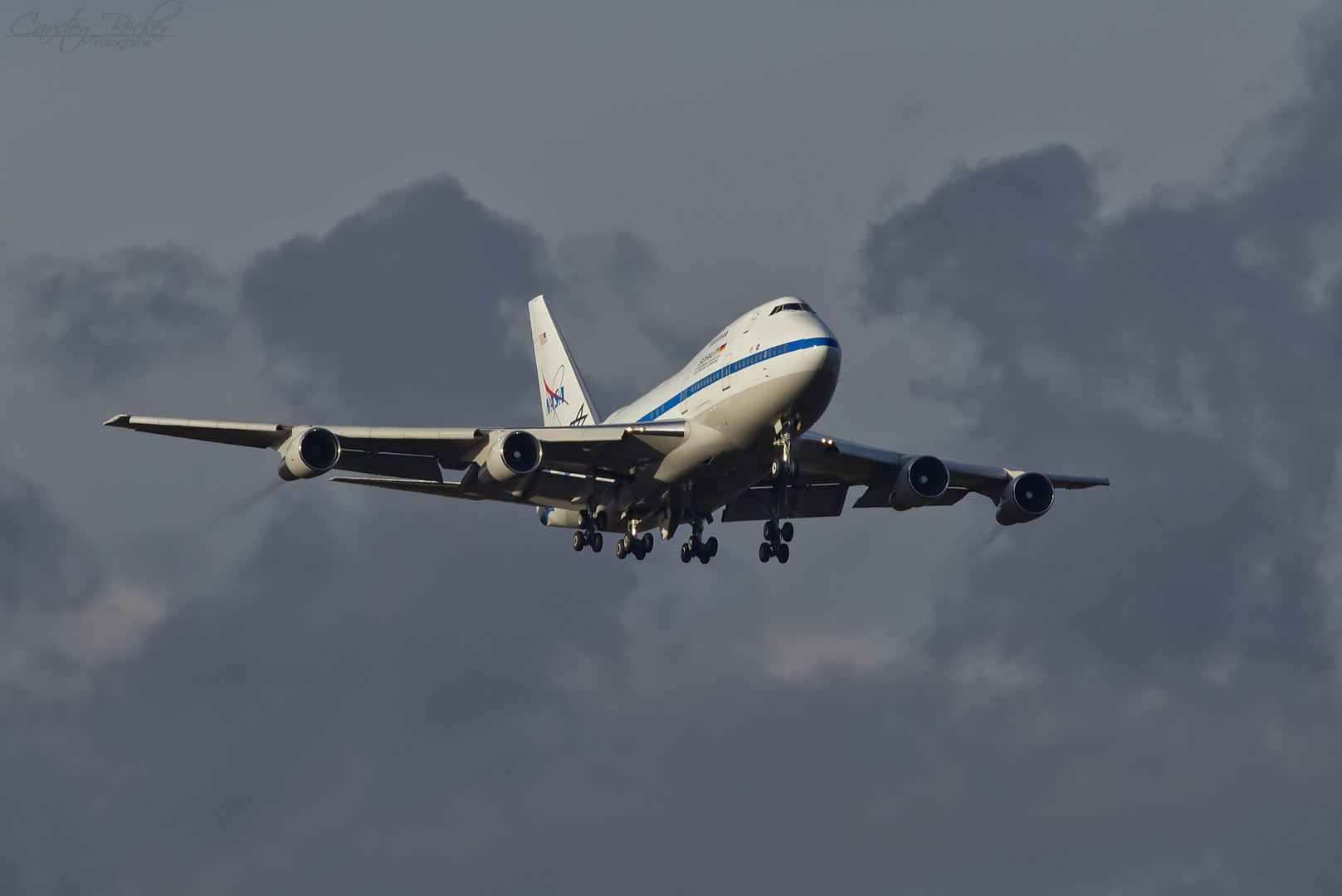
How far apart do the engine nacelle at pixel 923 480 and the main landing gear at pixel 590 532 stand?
11.3m

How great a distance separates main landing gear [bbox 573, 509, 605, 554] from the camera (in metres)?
61.6

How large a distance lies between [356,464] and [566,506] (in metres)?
8.89

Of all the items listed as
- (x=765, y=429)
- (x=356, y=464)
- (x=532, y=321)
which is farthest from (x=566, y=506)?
(x=532, y=321)

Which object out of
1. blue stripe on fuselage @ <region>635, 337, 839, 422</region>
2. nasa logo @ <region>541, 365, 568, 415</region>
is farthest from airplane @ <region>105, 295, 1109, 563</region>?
nasa logo @ <region>541, 365, 568, 415</region>

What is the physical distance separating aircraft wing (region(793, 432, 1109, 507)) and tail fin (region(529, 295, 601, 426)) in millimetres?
13601

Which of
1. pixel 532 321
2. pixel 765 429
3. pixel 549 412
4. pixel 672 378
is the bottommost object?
pixel 765 429

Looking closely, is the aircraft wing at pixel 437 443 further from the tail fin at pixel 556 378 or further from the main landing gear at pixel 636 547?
→ the tail fin at pixel 556 378

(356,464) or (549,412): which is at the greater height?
(549,412)

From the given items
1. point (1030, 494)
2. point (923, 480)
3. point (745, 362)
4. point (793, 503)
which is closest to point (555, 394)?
point (793, 503)

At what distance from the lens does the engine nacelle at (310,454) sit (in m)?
54.5

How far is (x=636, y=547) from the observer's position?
62.8 meters

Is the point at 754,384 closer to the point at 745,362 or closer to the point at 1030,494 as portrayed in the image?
the point at 745,362

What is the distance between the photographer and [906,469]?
62438mm

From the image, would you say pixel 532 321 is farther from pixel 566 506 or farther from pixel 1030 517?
pixel 1030 517
